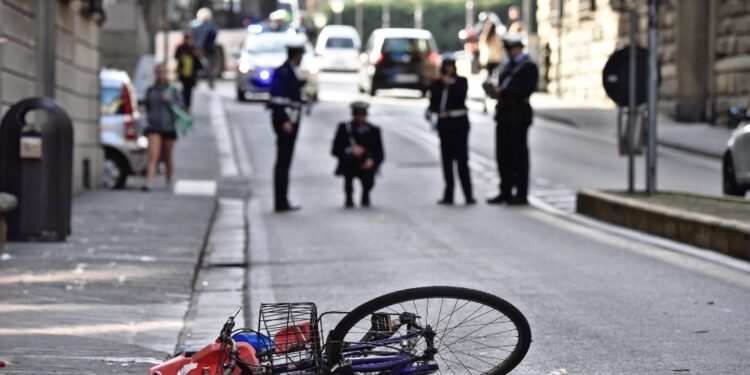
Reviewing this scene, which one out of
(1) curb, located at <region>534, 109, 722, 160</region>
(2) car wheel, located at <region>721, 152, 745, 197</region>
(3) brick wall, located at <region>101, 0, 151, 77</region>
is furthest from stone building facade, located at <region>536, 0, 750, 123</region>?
(3) brick wall, located at <region>101, 0, 151, 77</region>

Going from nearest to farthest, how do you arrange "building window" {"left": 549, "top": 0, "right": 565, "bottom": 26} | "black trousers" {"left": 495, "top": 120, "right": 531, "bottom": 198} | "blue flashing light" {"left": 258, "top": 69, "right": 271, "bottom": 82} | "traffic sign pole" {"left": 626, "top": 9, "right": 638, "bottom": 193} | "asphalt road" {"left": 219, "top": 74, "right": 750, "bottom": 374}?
"asphalt road" {"left": 219, "top": 74, "right": 750, "bottom": 374} < "traffic sign pole" {"left": 626, "top": 9, "right": 638, "bottom": 193} < "black trousers" {"left": 495, "top": 120, "right": 531, "bottom": 198} < "blue flashing light" {"left": 258, "top": 69, "right": 271, "bottom": 82} < "building window" {"left": 549, "top": 0, "right": 565, "bottom": 26}

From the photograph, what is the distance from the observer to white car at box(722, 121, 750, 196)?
19.0 m

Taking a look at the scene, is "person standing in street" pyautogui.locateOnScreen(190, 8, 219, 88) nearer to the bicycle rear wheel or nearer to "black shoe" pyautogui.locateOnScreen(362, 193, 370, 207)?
"black shoe" pyautogui.locateOnScreen(362, 193, 370, 207)

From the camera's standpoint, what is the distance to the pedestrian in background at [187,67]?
35781 millimetres

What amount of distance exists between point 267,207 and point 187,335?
10277mm

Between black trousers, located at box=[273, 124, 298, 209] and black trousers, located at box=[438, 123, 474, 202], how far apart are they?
179 centimetres

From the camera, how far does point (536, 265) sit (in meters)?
12.9

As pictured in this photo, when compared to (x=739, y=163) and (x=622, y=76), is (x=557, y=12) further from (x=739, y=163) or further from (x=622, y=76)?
(x=622, y=76)

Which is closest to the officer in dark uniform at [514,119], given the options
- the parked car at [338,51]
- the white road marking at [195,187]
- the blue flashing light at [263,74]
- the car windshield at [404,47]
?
the white road marking at [195,187]

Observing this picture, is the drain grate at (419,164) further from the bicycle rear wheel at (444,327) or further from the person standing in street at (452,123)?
the bicycle rear wheel at (444,327)

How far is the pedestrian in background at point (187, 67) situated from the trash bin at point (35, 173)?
2152 centimetres

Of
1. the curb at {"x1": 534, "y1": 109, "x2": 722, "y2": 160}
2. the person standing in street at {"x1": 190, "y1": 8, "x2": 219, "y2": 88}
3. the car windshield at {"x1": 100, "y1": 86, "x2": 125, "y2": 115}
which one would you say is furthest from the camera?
the person standing in street at {"x1": 190, "y1": 8, "x2": 219, "y2": 88}

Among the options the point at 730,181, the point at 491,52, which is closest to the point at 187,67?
the point at 491,52

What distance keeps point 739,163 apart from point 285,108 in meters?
5.08
